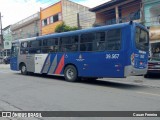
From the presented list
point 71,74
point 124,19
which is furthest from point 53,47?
point 124,19

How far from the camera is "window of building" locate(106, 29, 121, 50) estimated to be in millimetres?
11625

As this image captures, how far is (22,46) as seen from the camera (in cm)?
1814

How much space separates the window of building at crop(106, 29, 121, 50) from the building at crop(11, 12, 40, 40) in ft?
97.9

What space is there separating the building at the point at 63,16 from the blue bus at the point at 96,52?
20660 millimetres

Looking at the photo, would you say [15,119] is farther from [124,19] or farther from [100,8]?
[100,8]

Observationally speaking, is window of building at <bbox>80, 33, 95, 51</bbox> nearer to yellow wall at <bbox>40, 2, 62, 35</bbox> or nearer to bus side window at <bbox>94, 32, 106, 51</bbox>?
bus side window at <bbox>94, 32, 106, 51</bbox>

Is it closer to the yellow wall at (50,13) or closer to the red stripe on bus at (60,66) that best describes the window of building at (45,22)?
the yellow wall at (50,13)

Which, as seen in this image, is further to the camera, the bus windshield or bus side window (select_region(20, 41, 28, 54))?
bus side window (select_region(20, 41, 28, 54))

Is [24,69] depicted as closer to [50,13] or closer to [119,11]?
[119,11]

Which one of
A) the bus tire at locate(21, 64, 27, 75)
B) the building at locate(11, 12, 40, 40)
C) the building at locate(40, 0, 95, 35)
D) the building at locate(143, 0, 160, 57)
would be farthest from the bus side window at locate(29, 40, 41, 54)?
the building at locate(11, 12, 40, 40)

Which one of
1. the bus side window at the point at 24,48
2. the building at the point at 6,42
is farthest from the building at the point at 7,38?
the bus side window at the point at 24,48

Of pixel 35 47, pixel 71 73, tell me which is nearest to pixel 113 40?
pixel 71 73

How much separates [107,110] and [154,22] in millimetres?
18533

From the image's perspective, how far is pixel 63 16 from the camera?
119ft
